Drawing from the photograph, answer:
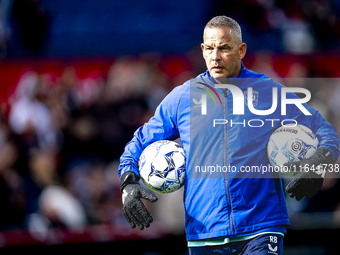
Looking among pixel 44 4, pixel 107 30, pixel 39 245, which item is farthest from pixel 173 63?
pixel 39 245

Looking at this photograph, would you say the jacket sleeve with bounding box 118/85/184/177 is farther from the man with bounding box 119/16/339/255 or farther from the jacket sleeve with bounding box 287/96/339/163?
the jacket sleeve with bounding box 287/96/339/163

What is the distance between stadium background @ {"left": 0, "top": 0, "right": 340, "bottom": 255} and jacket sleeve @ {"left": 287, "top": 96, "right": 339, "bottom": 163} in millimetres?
3360

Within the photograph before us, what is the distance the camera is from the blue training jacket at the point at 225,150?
11.0 feet

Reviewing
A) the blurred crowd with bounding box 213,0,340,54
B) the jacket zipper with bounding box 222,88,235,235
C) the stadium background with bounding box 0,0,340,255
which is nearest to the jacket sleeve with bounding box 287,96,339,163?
the jacket zipper with bounding box 222,88,235,235

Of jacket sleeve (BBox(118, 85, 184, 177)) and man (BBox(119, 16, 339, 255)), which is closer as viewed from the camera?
man (BBox(119, 16, 339, 255))

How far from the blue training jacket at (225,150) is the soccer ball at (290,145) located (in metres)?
0.05

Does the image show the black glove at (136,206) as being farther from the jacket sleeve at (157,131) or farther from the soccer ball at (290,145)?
the soccer ball at (290,145)

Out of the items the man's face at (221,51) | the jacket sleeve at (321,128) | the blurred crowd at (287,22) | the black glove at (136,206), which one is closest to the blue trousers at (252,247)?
the black glove at (136,206)

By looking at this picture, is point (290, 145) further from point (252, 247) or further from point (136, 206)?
point (136, 206)

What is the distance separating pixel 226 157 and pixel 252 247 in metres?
0.64

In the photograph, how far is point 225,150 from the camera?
11.4 feet

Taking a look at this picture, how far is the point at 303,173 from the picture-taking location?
3.41 metres

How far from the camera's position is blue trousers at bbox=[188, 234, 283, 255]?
3270 millimetres

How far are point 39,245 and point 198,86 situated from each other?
13.0ft
